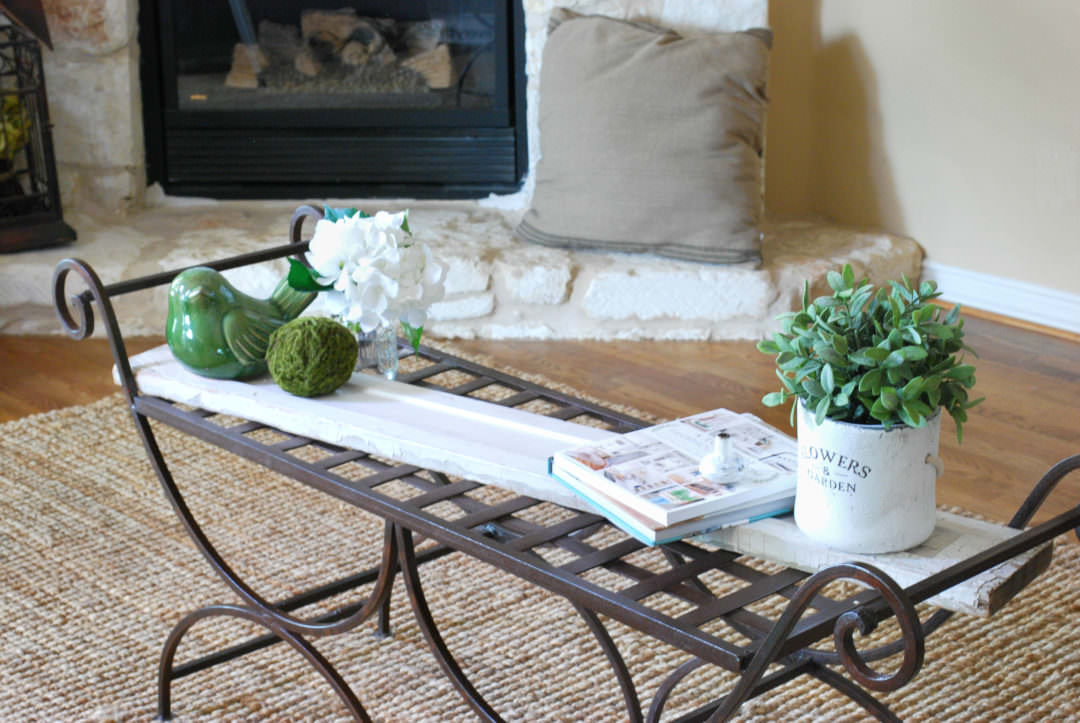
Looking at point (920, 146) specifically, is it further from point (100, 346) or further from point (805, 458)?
point (805, 458)

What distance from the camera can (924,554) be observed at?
103 cm

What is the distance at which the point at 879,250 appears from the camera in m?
3.17

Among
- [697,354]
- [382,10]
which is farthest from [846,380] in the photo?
[382,10]

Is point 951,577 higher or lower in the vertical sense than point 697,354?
higher

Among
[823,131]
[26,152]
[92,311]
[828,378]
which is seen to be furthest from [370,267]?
[823,131]

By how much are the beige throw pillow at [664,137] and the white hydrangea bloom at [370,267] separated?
157cm

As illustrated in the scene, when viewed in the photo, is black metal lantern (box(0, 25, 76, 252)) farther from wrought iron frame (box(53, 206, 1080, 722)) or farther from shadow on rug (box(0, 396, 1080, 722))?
wrought iron frame (box(53, 206, 1080, 722))

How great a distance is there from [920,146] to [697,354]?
88 centimetres

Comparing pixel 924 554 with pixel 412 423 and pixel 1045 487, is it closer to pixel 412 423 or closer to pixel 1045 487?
pixel 1045 487

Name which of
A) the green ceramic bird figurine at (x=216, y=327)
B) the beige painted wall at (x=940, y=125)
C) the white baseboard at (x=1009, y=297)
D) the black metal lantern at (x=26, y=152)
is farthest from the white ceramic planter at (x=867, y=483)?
the black metal lantern at (x=26, y=152)

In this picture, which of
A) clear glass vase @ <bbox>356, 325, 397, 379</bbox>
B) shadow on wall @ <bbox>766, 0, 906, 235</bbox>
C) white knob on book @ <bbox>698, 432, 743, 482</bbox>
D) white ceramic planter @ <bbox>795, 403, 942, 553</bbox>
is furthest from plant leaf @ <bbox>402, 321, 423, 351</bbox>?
shadow on wall @ <bbox>766, 0, 906, 235</bbox>

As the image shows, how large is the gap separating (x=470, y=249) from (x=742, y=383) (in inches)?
30.2

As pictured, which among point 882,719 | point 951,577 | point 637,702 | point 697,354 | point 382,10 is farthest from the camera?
point 382,10

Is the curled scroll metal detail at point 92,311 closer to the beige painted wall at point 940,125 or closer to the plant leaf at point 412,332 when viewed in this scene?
the plant leaf at point 412,332
